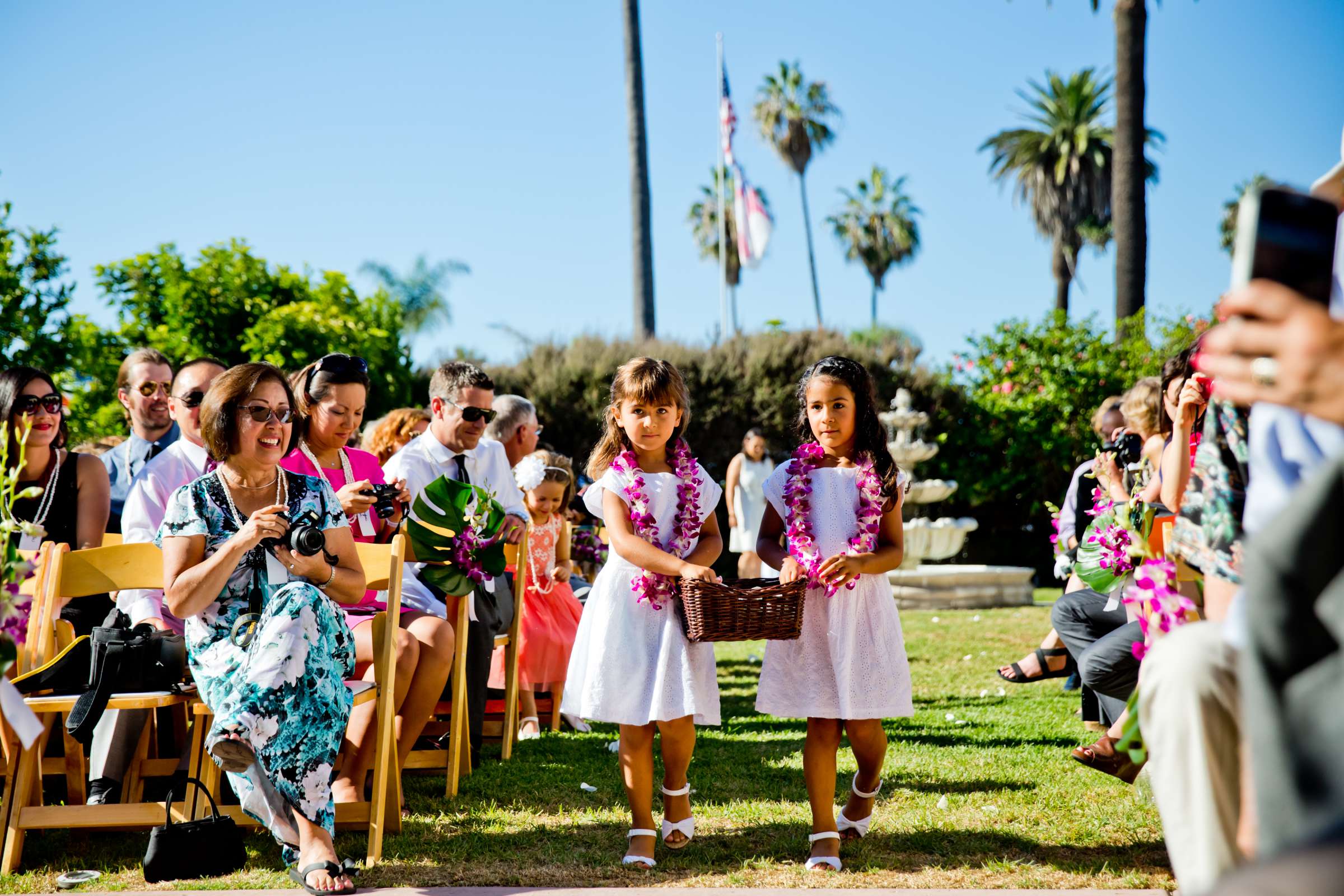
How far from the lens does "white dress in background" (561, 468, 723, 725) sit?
4199 mm

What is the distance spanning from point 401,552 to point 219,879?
1.38 metres

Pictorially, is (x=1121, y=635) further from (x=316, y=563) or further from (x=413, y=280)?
(x=413, y=280)

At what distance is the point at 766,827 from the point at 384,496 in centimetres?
232

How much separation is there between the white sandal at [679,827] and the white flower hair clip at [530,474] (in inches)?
132

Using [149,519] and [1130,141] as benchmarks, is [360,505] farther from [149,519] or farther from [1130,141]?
[1130,141]

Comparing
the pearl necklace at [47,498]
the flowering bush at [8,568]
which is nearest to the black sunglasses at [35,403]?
the pearl necklace at [47,498]

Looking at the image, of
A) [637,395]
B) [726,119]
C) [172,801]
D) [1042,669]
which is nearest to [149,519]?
[172,801]

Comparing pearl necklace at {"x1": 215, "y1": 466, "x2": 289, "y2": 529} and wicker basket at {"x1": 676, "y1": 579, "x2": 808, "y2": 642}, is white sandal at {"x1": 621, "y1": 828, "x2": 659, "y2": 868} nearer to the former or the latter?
wicker basket at {"x1": 676, "y1": 579, "x2": 808, "y2": 642}

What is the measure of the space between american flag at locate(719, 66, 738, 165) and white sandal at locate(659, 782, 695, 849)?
2120 cm

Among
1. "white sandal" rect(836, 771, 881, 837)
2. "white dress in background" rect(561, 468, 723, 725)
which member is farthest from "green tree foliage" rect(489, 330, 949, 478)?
"white sandal" rect(836, 771, 881, 837)

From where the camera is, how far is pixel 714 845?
4.41m

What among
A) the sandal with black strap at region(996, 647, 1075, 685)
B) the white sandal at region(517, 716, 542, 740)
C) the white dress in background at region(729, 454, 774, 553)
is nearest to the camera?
the sandal with black strap at region(996, 647, 1075, 685)

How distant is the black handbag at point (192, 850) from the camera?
389cm

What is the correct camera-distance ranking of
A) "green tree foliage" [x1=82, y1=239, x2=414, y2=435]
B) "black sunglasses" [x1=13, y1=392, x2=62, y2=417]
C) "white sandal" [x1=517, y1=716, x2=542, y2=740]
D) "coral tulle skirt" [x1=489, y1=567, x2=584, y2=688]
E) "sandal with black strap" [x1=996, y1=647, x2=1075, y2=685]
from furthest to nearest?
"green tree foliage" [x1=82, y1=239, x2=414, y2=435], "coral tulle skirt" [x1=489, y1=567, x2=584, y2=688], "white sandal" [x1=517, y1=716, x2=542, y2=740], "sandal with black strap" [x1=996, y1=647, x2=1075, y2=685], "black sunglasses" [x1=13, y1=392, x2=62, y2=417]
